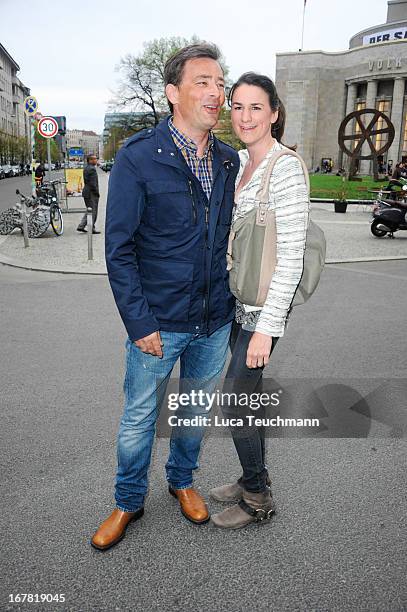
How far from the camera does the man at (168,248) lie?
2.34 m

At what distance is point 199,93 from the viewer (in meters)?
2.36

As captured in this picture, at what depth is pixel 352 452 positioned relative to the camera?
352 cm

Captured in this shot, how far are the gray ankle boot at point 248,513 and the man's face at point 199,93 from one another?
72.0 inches

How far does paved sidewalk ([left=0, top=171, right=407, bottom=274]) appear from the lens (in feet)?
32.9

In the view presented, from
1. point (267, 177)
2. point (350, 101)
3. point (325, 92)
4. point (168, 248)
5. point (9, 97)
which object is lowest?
point (168, 248)

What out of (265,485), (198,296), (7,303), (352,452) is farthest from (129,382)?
(7,303)

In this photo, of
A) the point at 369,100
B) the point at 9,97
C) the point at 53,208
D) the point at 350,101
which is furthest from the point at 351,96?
the point at 9,97

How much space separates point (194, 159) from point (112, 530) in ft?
5.87

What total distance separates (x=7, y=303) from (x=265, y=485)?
17.9 feet

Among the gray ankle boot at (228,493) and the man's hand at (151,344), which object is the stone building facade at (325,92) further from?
the man's hand at (151,344)

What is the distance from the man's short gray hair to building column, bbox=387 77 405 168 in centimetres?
6002

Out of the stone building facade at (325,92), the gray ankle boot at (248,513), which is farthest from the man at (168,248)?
the stone building facade at (325,92)

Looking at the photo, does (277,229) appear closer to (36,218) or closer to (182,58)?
(182,58)

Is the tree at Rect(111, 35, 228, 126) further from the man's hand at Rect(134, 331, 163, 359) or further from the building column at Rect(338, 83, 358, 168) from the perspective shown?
the man's hand at Rect(134, 331, 163, 359)
